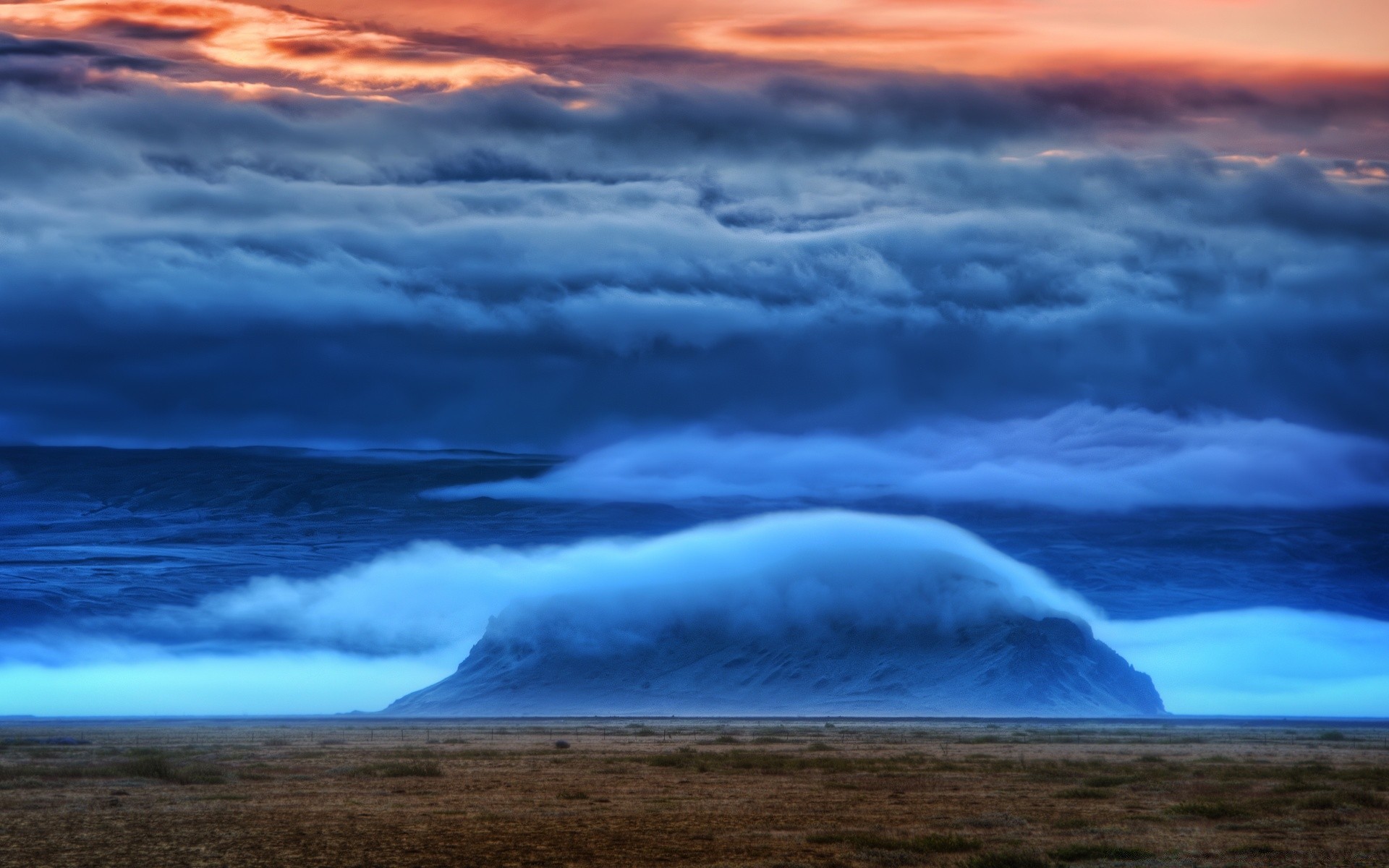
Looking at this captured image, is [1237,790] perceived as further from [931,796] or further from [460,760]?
[460,760]

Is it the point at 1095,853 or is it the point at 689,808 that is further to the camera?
the point at 689,808

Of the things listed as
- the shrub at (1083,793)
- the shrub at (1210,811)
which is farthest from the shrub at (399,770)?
the shrub at (1210,811)

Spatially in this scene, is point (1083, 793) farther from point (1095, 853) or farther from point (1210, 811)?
point (1095, 853)

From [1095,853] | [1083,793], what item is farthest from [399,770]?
[1095,853]

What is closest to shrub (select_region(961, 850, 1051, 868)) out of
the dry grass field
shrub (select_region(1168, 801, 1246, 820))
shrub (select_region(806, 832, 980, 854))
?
the dry grass field

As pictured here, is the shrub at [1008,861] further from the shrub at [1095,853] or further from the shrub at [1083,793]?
the shrub at [1083,793]

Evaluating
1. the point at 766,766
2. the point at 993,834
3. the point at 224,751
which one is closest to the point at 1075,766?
the point at 766,766

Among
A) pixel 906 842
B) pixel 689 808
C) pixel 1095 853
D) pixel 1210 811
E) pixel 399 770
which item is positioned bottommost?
pixel 1095 853

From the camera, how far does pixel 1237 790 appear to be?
69375 millimetres

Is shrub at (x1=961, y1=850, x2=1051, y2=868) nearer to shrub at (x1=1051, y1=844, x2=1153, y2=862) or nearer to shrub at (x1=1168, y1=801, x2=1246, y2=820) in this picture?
shrub at (x1=1051, y1=844, x2=1153, y2=862)

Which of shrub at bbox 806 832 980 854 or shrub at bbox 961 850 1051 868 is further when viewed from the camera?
shrub at bbox 806 832 980 854

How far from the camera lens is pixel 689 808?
60.2 meters

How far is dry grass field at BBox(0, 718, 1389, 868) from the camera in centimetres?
4447

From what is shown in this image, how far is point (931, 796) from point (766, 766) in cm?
2288
